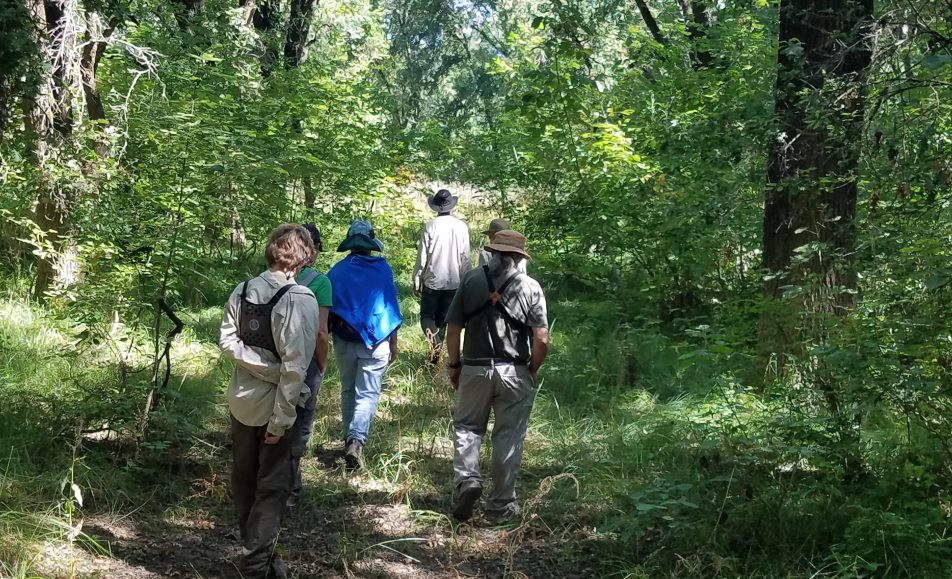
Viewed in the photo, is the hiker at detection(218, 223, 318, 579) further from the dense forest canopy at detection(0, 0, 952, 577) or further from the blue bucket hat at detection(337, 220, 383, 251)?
the blue bucket hat at detection(337, 220, 383, 251)

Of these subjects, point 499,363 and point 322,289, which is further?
point 322,289

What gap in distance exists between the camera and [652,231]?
954 cm

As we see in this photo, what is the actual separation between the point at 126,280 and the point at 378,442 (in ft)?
7.88

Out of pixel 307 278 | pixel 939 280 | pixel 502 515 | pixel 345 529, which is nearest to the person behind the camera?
pixel 939 280

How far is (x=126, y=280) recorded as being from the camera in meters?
6.24

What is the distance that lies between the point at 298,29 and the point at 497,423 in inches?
564

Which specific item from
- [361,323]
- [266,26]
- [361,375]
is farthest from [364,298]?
[266,26]

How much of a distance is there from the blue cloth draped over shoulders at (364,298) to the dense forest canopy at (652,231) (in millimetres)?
1227

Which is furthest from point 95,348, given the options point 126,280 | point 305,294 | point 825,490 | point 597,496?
point 825,490

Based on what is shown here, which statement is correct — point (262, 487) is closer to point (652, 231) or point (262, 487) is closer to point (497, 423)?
point (497, 423)

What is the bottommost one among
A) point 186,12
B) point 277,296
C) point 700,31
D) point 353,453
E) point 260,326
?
point 353,453

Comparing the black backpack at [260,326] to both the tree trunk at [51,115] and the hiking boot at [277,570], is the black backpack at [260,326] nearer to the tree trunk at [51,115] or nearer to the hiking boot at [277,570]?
the hiking boot at [277,570]

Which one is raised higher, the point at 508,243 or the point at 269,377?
the point at 508,243

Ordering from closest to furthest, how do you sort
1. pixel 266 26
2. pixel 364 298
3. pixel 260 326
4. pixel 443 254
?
pixel 260 326
pixel 364 298
pixel 443 254
pixel 266 26
